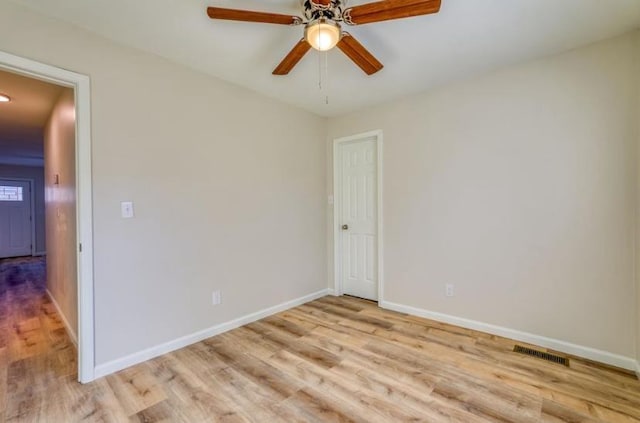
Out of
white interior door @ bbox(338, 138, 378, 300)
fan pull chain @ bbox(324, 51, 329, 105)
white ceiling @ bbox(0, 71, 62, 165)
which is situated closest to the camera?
fan pull chain @ bbox(324, 51, 329, 105)

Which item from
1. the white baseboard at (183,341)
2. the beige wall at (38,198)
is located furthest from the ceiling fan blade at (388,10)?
the beige wall at (38,198)

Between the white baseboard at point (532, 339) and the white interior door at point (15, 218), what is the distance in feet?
30.5

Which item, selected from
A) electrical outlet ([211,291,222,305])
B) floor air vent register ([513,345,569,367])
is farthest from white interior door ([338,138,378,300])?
electrical outlet ([211,291,222,305])

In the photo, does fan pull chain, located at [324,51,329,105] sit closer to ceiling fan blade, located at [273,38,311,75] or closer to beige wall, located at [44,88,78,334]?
ceiling fan blade, located at [273,38,311,75]

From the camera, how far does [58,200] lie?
10.5ft

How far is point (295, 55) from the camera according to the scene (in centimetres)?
191

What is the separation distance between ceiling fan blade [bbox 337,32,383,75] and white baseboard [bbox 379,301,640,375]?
2.43 meters

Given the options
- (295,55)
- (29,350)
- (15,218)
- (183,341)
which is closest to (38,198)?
(15,218)

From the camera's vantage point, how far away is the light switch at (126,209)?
85.7 inches

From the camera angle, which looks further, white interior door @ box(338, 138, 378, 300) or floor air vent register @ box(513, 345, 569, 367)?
white interior door @ box(338, 138, 378, 300)

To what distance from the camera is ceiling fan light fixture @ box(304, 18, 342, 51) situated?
5.03 feet

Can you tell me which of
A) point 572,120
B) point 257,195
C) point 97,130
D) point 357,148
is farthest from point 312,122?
point 572,120

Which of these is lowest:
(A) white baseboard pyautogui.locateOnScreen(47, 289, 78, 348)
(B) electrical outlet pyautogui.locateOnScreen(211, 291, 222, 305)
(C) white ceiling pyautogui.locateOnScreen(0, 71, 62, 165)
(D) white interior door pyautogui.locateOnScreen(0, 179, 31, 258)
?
(A) white baseboard pyautogui.locateOnScreen(47, 289, 78, 348)

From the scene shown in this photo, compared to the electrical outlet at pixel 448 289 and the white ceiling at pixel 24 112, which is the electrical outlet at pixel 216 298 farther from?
the white ceiling at pixel 24 112
